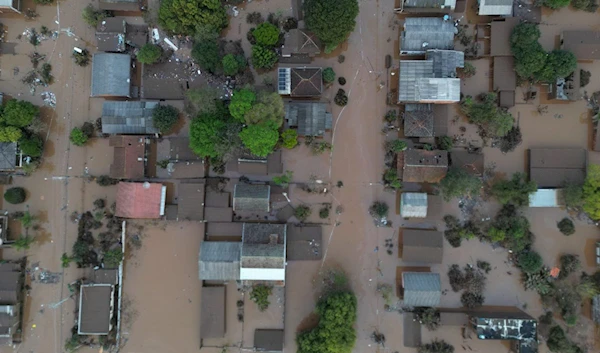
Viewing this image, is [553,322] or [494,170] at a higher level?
[494,170]

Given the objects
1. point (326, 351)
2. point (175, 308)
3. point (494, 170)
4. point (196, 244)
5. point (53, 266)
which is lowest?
point (326, 351)

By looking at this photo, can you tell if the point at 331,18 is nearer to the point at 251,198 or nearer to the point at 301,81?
the point at 301,81

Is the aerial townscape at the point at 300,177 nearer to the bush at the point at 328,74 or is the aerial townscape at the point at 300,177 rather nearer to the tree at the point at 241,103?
the bush at the point at 328,74

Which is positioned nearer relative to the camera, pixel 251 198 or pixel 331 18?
pixel 331 18

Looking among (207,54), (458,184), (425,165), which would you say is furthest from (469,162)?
(207,54)

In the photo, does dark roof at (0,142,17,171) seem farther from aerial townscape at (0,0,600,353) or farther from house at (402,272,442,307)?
house at (402,272,442,307)

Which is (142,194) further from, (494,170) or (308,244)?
(494,170)

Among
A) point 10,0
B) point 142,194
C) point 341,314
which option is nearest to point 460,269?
point 341,314
